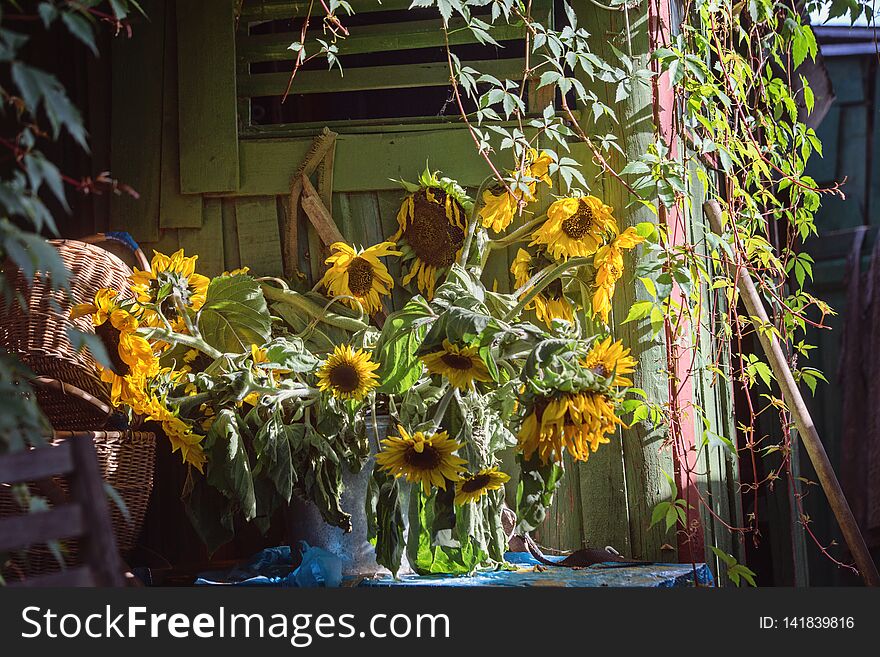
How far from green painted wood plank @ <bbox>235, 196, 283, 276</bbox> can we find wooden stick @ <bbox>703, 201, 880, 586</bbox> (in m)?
1.03

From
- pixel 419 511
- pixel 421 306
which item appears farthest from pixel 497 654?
pixel 421 306

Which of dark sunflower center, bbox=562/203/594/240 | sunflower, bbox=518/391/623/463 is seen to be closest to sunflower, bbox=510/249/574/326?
dark sunflower center, bbox=562/203/594/240

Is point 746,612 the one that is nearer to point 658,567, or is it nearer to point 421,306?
→ point 658,567

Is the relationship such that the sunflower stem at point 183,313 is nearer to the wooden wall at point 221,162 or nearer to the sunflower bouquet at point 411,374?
the sunflower bouquet at point 411,374

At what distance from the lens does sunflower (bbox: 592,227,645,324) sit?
205 cm

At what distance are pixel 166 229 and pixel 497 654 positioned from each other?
1.48 meters

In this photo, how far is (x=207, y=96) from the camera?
2479 mm

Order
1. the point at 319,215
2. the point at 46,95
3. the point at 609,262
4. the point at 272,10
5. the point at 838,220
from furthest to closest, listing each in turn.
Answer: the point at 838,220, the point at 272,10, the point at 319,215, the point at 609,262, the point at 46,95

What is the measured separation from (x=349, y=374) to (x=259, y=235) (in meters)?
0.76

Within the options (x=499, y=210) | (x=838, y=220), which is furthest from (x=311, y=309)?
(x=838, y=220)

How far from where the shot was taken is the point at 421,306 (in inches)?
71.5

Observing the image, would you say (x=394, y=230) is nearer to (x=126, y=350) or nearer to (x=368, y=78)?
(x=368, y=78)

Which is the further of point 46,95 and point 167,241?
point 167,241

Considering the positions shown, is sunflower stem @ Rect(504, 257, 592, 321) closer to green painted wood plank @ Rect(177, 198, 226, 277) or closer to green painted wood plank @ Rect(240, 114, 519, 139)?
green painted wood plank @ Rect(240, 114, 519, 139)
